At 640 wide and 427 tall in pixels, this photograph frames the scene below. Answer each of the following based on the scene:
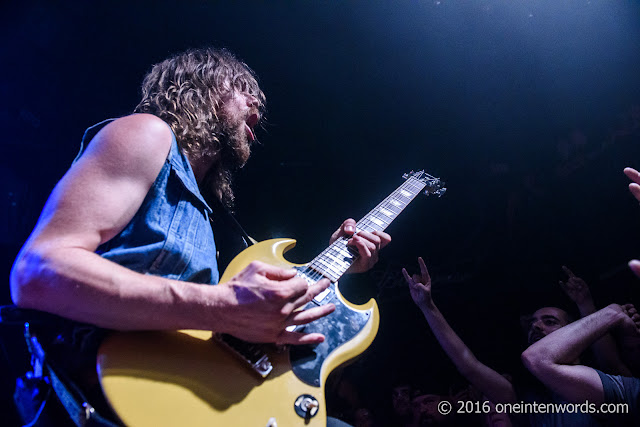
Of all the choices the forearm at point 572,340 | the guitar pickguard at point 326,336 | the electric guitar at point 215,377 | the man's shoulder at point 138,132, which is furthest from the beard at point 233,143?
the forearm at point 572,340

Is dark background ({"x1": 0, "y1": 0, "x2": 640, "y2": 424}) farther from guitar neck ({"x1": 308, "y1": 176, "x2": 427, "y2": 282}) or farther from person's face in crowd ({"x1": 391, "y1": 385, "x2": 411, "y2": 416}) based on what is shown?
guitar neck ({"x1": 308, "y1": 176, "x2": 427, "y2": 282})

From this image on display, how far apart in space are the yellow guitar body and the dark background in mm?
3122

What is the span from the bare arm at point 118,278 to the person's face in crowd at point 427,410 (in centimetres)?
319

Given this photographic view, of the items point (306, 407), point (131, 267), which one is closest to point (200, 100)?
point (131, 267)

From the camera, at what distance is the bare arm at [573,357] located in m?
2.43

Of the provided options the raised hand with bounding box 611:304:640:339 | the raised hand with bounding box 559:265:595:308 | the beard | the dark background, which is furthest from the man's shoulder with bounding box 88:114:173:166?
the raised hand with bounding box 559:265:595:308

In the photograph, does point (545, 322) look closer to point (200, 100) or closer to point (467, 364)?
point (467, 364)

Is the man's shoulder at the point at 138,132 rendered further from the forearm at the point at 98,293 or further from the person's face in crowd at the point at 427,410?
the person's face in crowd at the point at 427,410

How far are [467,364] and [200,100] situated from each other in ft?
10.9

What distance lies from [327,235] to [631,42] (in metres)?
4.08

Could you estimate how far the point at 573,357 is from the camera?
8.51ft

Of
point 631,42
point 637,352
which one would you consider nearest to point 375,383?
point 637,352

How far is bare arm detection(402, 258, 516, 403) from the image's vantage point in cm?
289

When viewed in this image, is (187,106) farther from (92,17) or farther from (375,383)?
(375,383)
